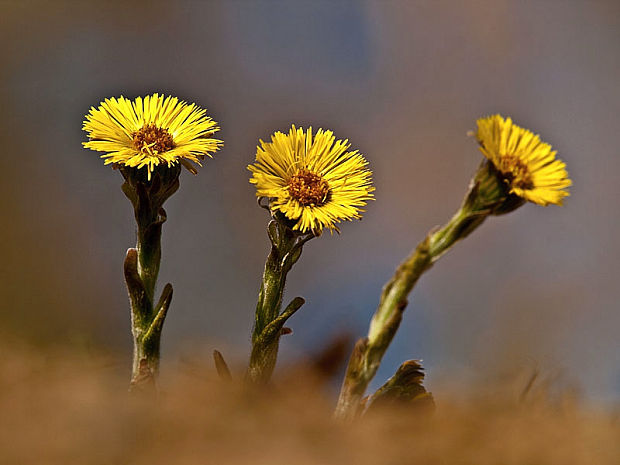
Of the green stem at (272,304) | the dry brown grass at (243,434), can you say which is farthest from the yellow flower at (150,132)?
the dry brown grass at (243,434)

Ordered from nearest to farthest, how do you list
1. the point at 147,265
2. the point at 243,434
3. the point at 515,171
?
the point at 243,434
the point at 515,171
the point at 147,265

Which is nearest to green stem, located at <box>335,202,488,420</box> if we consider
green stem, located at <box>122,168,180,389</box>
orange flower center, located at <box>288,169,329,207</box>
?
orange flower center, located at <box>288,169,329,207</box>

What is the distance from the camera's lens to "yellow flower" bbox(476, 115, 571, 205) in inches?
26.6

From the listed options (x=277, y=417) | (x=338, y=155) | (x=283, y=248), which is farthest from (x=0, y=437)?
(x=338, y=155)

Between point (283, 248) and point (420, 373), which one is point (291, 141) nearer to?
point (283, 248)

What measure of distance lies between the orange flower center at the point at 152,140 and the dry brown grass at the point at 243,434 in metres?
0.27

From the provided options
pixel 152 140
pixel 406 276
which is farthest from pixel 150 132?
pixel 406 276

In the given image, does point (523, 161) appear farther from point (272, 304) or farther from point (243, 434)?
point (243, 434)

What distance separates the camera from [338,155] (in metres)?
0.79

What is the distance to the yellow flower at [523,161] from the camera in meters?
0.67

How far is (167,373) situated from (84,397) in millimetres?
364

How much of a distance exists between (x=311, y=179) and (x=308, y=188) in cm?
2

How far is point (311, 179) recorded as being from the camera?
753mm

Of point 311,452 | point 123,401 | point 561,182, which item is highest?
point 561,182
